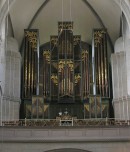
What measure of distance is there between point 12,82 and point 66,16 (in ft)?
22.2

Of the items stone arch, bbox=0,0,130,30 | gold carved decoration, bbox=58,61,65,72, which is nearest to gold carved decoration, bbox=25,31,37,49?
gold carved decoration, bbox=58,61,65,72

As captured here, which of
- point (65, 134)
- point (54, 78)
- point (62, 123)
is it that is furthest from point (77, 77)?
point (65, 134)

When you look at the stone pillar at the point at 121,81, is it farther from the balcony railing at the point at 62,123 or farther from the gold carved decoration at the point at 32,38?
the gold carved decoration at the point at 32,38

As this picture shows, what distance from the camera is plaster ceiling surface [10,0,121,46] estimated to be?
2786 cm

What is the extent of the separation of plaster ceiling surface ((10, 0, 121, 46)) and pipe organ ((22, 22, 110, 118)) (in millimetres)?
1317

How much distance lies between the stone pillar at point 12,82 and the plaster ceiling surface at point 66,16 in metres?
2.36

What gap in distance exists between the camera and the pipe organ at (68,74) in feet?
85.1

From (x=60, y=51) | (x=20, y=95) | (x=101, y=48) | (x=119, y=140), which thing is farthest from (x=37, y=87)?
(x=119, y=140)

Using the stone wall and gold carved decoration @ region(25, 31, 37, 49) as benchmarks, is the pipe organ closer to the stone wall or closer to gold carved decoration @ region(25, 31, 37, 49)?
gold carved decoration @ region(25, 31, 37, 49)

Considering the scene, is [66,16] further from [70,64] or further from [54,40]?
[70,64]

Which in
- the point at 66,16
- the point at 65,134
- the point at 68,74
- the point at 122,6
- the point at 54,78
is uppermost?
the point at 66,16

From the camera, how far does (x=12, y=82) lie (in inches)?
1011

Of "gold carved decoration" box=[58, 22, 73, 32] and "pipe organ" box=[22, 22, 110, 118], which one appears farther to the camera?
"gold carved decoration" box=[58, 22, 73, 32]

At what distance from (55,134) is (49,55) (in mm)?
7049
